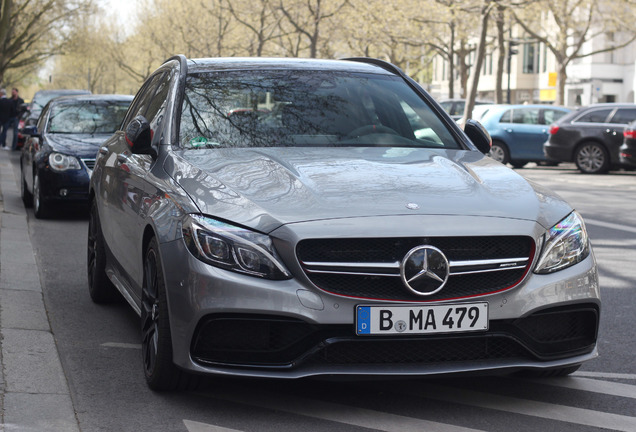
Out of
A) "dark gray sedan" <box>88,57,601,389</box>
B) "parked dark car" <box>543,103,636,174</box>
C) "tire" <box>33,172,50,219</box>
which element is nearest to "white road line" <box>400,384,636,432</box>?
"dark gray sedan" <box>88,57,601,389</box>

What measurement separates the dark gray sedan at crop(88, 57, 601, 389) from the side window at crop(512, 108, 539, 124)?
21.6m

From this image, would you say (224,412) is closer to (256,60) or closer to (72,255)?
(256,60)

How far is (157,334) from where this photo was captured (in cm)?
476

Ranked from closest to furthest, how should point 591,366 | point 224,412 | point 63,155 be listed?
point 224,412, point 591,366, point 63,155

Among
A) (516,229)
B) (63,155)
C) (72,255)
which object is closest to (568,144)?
(63,155)

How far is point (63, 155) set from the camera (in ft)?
41.5

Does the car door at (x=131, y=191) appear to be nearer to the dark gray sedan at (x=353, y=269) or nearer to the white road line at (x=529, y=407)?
the dark gray sedan at (x=353, y=269)

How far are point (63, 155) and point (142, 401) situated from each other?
8.30 metres

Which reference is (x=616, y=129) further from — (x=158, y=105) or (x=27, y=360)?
(x=27, y=360)

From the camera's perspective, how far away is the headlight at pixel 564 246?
4.55 metres

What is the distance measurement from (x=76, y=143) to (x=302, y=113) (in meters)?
7.65

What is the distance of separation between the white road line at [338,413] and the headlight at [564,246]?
29.9 inches

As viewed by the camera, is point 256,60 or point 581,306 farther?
point 256,60

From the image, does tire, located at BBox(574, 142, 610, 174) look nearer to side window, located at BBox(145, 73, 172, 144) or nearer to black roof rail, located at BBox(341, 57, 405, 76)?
black roof rail, located at BBox(341, 57, 405, 76)
